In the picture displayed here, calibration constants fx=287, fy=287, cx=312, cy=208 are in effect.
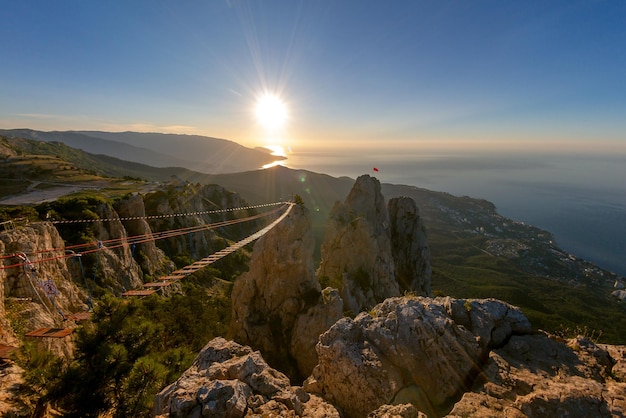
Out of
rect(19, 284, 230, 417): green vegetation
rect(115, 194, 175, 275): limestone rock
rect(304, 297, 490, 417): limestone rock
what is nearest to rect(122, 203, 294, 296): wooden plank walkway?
rect(19, 284, 230, 417): green vegetation

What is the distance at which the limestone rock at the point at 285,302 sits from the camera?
871 inches

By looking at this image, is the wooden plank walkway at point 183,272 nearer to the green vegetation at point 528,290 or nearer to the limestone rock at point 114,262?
the limestone rock at point 114,262

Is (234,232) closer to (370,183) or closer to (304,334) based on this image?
(370,183)

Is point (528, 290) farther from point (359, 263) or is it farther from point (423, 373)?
point (423, 373)

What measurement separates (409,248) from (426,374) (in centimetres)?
4911

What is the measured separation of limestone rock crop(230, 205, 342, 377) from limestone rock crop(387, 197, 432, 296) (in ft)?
94.2

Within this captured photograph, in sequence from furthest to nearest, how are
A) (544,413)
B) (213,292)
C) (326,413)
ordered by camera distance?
(213,292) → (326,413) → (544,413)

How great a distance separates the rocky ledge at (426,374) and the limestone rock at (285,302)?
13554 mm

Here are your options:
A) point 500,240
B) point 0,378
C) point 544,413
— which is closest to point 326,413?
point 544,413

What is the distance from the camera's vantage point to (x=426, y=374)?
8.23m

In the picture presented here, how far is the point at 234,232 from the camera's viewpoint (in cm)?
8306

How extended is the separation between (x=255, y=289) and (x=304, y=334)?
6.56 m

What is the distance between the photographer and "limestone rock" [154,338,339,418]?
6566mm

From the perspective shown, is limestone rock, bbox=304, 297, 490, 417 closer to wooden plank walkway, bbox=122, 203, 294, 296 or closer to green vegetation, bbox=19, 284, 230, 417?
green vegetation, bbox=19, 284, 230, 417
